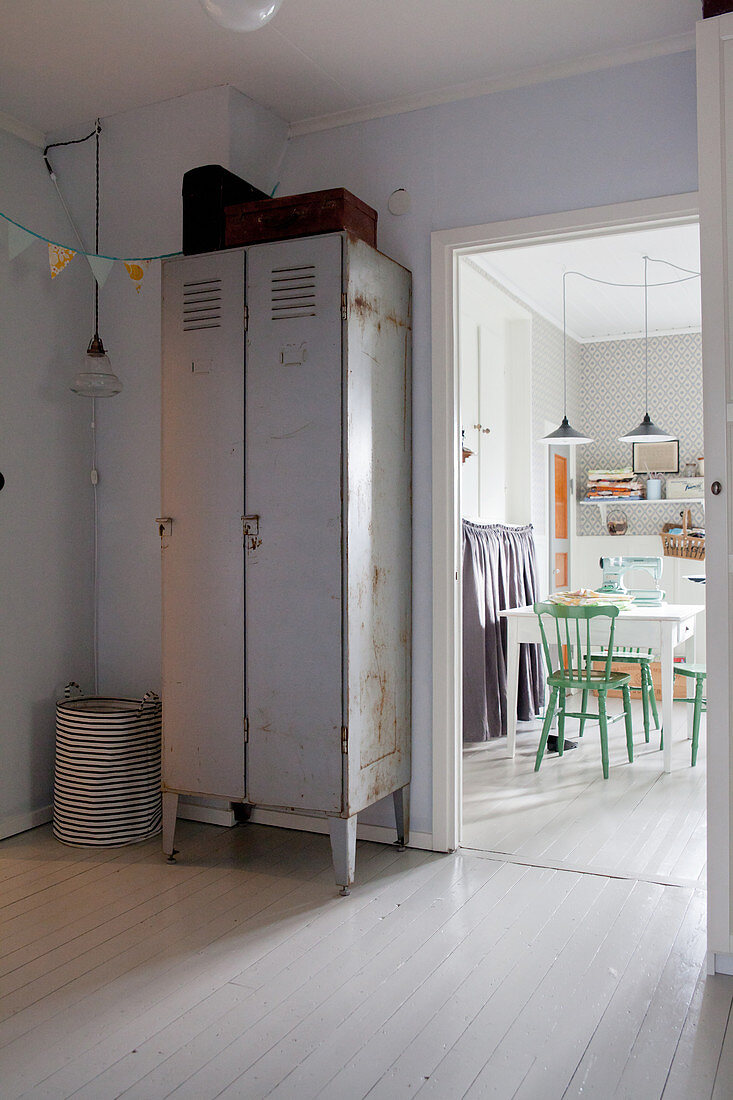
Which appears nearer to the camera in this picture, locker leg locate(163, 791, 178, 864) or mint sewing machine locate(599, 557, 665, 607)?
locker leg locate(163, 791, 178, 864)

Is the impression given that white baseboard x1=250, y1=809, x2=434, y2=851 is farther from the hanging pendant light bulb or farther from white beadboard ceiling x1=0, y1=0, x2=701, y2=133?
white beadboard ceiling x1=0, y1=0, x2=701, y2=133

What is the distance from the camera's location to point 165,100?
3443mm

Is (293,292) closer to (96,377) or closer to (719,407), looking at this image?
(96,377)

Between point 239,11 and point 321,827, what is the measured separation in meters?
2.67

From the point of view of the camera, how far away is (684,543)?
22.1 feet

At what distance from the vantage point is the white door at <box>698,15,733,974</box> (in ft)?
7.64

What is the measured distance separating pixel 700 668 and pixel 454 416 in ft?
7.46

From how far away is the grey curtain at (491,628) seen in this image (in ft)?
16.3

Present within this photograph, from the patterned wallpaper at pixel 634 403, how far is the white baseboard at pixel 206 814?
177 inches

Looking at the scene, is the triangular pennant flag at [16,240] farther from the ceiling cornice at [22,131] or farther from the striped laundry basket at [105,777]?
the striped laundry basket at [105,777]

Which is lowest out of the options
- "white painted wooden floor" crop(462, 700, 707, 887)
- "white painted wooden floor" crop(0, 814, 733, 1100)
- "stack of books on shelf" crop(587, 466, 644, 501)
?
"white painted wooden floor" crop(0, 814, 733, 1100)

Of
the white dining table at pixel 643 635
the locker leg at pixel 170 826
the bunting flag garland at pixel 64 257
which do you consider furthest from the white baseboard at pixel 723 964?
the bunting flag garland at pixel 64 257

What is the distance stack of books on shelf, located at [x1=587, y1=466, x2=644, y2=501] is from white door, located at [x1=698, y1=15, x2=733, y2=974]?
4658 millimetres

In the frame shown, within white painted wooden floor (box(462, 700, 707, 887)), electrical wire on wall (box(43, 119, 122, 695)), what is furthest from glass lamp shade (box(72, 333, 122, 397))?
white painted wooden floor (box(462, 700, 707, 887))
